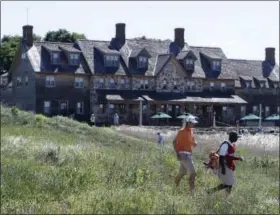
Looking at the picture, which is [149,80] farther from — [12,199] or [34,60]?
[12,199]

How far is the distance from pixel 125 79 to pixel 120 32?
5559mm

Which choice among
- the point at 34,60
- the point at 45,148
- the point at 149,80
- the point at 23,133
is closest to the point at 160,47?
the point at 149,80

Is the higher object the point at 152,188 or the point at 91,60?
the point at 91,60

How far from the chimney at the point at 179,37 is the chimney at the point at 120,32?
6850mm

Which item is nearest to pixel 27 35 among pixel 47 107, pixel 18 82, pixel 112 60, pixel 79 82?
pixel 18 82

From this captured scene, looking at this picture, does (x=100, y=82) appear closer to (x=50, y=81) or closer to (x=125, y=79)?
(x=125, y=79)

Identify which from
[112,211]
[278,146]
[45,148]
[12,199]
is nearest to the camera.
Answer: [112,211]

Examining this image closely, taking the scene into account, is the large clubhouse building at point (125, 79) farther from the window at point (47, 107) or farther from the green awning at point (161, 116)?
the green awning at point (161, 116)

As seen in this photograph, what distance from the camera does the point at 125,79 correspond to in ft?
217

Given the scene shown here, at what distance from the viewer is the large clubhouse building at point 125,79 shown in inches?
2450

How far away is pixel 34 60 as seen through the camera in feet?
201

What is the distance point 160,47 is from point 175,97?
6691mm

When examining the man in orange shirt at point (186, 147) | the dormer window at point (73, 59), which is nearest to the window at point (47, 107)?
the dormer window at point (73, 59)

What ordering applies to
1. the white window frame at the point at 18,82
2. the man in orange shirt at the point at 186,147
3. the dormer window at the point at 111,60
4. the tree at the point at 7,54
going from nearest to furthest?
the man in orange shirt at the point at 186,147
the dormer window at the point at 111,60
the white window frame at the point at 18,82
the tree at the point at 7,54
